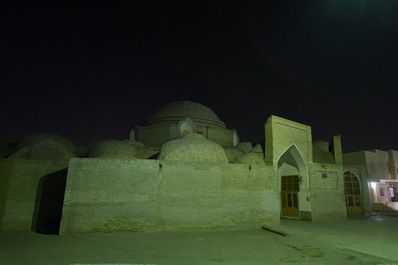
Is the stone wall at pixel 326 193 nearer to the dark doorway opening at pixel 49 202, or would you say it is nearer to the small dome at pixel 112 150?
the small dome at pixel 112 150

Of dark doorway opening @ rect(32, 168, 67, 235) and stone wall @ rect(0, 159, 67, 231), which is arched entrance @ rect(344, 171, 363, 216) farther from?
stone wall @ rect(0, 159, 67, 231)

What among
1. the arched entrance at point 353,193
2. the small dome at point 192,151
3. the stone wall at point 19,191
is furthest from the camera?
the arched entrance at point 353,193

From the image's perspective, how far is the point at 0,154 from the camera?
54.1 feet

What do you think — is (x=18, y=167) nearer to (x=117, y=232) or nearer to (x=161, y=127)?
(x=117, y=232)

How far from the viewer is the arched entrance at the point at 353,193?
70.1ft

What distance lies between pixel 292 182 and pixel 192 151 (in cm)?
856

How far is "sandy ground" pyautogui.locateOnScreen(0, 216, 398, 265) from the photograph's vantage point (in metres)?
6.91

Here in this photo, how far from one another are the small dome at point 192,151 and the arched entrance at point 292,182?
5815 millimetres

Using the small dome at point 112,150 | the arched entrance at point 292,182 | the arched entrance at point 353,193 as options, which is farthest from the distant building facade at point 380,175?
the small dome at point 112,150

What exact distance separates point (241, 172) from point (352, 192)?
560 inches

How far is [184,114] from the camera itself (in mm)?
24016

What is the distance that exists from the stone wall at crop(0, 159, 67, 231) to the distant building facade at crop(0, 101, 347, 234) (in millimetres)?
40

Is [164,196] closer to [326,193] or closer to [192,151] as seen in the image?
[192,151]

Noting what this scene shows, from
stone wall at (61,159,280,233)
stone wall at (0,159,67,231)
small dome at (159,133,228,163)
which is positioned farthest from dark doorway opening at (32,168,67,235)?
small dome at (159,133,228,163)
